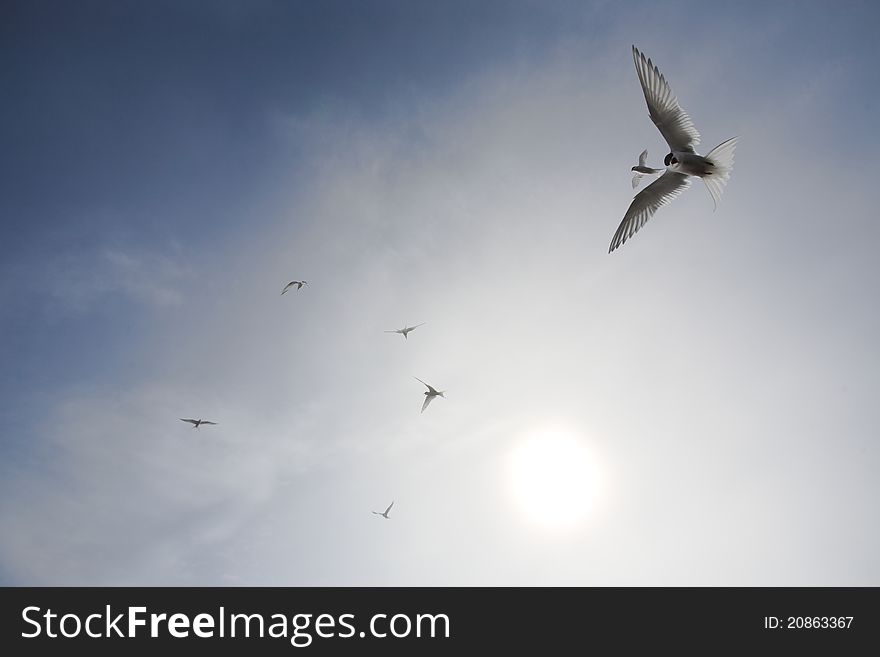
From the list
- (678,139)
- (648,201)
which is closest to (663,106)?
(678,139)

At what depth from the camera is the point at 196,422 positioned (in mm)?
45281

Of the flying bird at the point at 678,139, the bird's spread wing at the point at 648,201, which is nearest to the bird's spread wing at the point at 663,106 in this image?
the flying bird at the point at 678,139

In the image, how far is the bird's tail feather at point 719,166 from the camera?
1725 centimetres

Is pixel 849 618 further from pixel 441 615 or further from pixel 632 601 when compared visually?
pixel 441 615

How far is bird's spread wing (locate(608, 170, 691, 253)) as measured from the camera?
19.3m

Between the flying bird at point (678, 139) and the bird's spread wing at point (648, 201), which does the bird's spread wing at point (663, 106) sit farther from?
the bird's spread wing at point (648, 201)

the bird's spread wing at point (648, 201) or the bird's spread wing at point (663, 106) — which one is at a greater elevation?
the bird's spread wing at point (663, 106)

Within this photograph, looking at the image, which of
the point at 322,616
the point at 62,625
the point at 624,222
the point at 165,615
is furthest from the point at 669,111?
the point at 62,625

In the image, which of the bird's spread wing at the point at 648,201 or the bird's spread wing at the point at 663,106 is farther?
the bird's spread wing at the point at 648,201

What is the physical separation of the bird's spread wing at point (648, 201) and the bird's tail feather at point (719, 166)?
1148 millimetres

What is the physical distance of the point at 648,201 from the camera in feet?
65.3

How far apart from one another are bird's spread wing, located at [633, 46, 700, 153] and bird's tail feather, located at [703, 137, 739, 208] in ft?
2.79

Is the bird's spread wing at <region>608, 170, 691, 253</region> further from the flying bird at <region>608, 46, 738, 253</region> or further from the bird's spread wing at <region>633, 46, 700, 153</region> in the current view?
the bird's spread wing at <region>633, 46, 700, 153</region>

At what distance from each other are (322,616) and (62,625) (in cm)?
970
